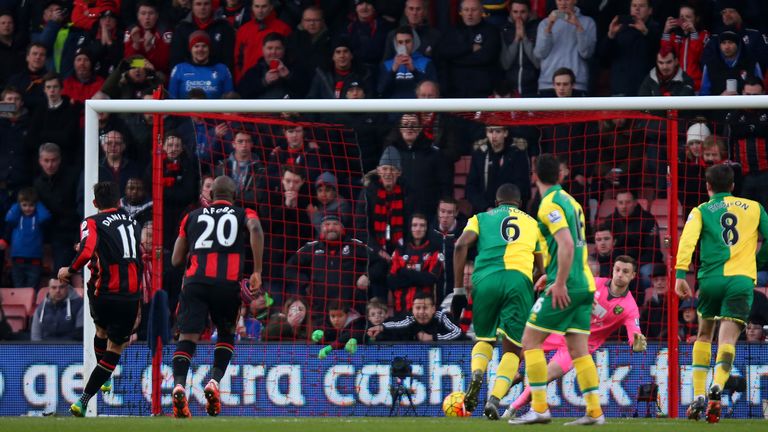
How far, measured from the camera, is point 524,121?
520 inches

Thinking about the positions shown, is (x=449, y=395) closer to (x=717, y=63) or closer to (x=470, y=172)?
(x=470, y=172)

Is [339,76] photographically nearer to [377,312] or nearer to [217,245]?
[377,312]

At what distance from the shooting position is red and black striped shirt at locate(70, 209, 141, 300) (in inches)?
464

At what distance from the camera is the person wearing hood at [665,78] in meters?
15.1

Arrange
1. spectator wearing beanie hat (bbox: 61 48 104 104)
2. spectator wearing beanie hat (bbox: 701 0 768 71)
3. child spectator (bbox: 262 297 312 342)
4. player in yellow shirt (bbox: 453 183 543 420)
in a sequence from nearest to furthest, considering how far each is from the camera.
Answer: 1. player in yellow shirt (bbox: 453 183 543 420)
2. child spectator (bbox: 262 297 312 342)
3. spectator wearing beanie hat (bbox: 701 0 768 71)
4. spectator wearing beanie hat (bbox: 61 48 104 104)

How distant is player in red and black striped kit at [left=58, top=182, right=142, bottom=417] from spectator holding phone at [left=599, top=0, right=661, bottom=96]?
20.3ft

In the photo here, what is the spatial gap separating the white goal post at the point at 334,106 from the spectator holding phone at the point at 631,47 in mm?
3219

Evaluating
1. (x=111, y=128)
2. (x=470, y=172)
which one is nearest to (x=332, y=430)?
(x=470, y=172)

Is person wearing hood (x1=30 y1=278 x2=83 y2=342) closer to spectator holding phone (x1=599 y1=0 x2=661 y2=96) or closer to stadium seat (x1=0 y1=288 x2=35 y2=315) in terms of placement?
stadium seat (x1=0 y1=288 x2=35 y2=315)

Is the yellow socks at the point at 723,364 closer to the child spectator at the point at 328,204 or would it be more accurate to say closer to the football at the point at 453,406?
the football at the point at 453,406

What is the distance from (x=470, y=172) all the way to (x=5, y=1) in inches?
264

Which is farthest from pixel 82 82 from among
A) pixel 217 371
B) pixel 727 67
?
pixel 727 67

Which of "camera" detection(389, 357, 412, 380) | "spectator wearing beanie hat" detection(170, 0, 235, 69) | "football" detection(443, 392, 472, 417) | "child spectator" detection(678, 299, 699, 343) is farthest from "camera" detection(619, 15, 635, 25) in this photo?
"football" detection(443, 392, 472, 417)

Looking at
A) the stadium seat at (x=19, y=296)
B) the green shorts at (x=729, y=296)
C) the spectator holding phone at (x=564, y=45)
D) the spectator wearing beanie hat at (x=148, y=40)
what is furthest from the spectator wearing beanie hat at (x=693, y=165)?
the stadium seat at (x=19, y=296)
